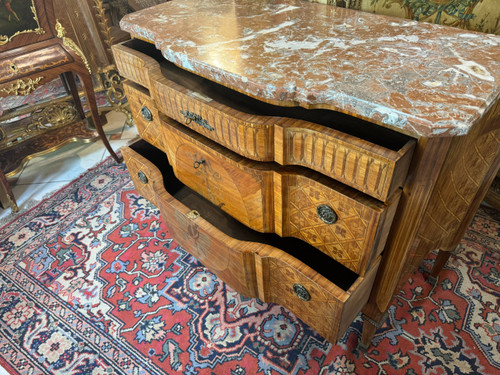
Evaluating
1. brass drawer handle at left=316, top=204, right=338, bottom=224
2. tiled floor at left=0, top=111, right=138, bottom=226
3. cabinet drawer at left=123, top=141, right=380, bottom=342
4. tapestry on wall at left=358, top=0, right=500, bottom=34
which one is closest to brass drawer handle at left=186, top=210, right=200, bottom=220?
cabinet drawer at left=123, top=141, right=380, bottom=342

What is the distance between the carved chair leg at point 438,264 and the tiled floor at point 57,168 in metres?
Answer: 1.62

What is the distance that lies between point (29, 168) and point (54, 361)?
1.15 m

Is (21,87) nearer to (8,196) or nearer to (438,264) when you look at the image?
(8,196)

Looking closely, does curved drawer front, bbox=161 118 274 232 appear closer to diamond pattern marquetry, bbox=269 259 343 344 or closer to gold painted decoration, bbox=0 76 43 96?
diamond pattern marquetry, bbox=269 259 343 344

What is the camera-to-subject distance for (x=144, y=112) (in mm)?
1155

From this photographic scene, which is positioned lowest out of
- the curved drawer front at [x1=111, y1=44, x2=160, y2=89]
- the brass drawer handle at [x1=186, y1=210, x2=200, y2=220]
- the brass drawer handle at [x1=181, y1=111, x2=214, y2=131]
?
the brass drawer handle at [x1=186, y1=210, x2=200, y2=220]

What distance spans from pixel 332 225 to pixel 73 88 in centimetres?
170

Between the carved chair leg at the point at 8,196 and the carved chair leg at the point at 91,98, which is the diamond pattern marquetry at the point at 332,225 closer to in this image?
the carved chair leg at the point at 91,98

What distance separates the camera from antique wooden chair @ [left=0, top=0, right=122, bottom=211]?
1364mm

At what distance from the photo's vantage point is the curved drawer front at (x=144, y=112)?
Result: 3.70 ft

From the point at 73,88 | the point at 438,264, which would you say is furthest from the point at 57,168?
the point at 438,264

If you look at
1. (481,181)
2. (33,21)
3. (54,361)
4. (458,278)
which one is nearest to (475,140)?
(481,181)

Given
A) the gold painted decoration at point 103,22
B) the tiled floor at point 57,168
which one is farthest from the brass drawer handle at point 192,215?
the gold painted decoration at point 103,22

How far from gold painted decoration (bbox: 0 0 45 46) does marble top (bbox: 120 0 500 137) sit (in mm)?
592
